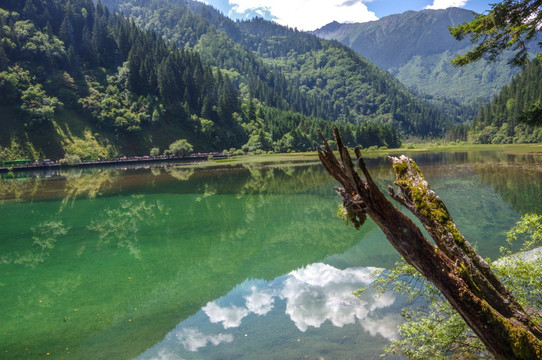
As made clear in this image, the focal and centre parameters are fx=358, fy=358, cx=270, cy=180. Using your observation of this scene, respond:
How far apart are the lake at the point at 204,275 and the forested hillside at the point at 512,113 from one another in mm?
137006

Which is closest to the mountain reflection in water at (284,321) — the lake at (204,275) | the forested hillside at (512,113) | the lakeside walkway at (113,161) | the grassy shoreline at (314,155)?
the lake at (204,275)

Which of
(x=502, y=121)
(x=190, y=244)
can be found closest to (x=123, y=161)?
(x=190, y=244)

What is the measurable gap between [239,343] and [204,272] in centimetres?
847

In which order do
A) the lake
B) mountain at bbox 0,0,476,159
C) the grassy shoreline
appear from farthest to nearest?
mountain at bbox 0,0,476,159 < the grassy shoreline < the lake

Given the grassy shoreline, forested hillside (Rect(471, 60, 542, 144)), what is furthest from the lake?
forested hillside (Rect(471, 60, 542, 144))

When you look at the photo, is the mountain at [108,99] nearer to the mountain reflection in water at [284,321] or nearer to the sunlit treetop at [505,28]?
the mountain reflection in water at [284,321]

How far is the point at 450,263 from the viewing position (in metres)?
5.47

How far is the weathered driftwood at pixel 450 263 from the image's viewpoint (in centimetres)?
521

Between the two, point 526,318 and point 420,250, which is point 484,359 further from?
point 420,250

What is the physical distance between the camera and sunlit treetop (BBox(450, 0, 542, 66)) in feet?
45.2

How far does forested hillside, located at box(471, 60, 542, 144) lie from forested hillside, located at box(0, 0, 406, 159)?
50414 millimetres

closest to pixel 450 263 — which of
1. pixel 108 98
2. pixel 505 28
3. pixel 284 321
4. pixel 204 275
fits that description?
pixel 284 321

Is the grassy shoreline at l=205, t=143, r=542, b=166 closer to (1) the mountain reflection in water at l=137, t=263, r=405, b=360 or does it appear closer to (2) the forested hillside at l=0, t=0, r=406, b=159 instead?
(2) the forested hillside at l=0, t=0, r=406, b=159

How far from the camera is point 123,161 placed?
122375 mm
